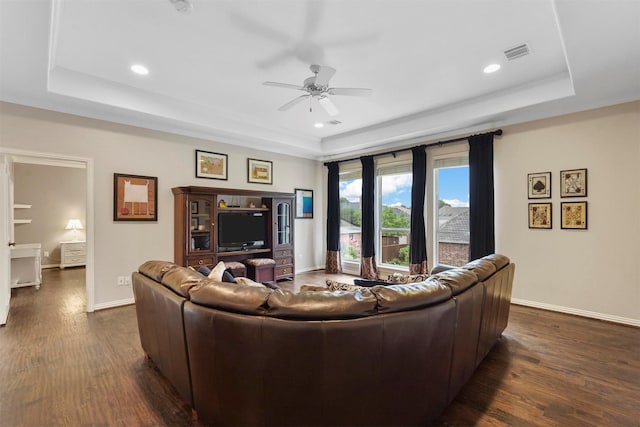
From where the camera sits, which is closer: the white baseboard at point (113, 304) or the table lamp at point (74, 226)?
the white baseboard at point (113, 304)

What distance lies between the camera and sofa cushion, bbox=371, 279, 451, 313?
1.52 m

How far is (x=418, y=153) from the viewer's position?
17.2 ft

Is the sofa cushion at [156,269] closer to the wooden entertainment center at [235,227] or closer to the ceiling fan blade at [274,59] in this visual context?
the wooden entertainment center at [235,227]

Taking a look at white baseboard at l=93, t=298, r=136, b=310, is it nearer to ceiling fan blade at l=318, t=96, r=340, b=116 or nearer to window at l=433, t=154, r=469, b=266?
ceiling fan blade at l=318, t=96, r=340, b=116

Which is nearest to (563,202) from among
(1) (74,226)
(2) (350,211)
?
(2) (350,211)

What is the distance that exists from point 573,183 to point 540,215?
550 mm

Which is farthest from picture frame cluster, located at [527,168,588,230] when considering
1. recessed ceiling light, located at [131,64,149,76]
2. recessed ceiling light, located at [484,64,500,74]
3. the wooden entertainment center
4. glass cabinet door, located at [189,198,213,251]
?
recessed ceiling light, located at [131,64,149,76]

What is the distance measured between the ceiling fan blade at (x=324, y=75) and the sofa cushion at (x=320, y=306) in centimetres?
222

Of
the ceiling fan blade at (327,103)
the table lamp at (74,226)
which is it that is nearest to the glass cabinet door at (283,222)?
the ceiling fan blade at (327,103)

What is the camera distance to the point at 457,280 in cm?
191

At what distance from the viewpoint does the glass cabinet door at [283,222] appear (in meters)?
5.75

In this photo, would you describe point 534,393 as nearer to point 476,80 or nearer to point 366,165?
point 476,80

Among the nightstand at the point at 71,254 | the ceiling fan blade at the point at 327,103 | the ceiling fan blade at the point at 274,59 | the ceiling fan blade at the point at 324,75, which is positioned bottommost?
the nightstand at the point at 71,254

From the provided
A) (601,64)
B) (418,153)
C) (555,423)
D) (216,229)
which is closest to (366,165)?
(418,153)
